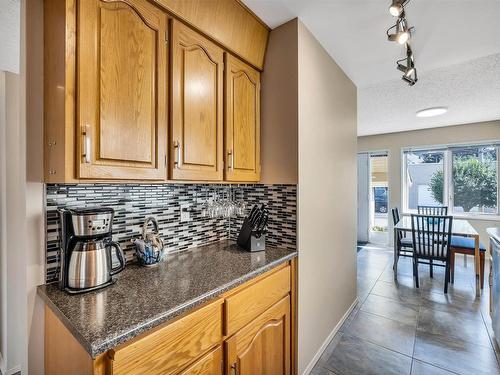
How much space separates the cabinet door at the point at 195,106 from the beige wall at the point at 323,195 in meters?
0.55

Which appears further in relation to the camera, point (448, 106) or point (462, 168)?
point (462, 168)

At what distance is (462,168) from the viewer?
4.38m

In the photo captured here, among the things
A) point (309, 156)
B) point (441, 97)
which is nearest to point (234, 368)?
point (309, 156)

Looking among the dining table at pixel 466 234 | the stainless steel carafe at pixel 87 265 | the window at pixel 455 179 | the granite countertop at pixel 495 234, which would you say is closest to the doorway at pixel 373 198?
the window at pixel 455 179

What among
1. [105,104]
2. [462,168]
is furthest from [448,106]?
[105,104]

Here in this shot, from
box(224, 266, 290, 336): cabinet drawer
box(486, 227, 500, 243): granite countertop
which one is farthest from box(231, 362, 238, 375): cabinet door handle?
box(486, 227, 500, 243): granite countertop

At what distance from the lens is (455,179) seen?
14.6 ft

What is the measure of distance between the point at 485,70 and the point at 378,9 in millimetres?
1696

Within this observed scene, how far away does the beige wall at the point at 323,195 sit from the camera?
64.3 inches

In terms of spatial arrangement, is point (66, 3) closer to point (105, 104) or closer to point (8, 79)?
point (105, 104)

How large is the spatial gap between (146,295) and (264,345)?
722 mm

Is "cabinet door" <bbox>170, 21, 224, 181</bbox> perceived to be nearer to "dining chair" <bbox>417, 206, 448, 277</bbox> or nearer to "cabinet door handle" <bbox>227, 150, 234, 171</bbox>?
"cabinet door handle" <bbox>227, 150, 234, 171</bbox>

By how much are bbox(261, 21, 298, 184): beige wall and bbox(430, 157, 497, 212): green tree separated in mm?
4444

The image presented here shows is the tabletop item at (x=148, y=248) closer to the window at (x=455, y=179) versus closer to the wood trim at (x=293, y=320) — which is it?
the wood trim at (x=293, y=320)
